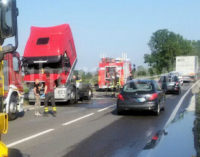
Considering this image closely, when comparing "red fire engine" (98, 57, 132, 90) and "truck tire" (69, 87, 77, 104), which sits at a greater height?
"red fire engine" (98, 57, 132, 90)

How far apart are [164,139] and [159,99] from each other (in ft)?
14.7

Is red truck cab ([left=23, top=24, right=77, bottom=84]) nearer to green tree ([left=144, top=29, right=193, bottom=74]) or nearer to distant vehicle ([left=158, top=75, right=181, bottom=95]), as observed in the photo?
distant vehicle ([left=158, top=75, right=181, bottom=95])

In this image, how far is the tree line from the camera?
94.8m

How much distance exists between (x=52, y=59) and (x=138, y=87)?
218 inches

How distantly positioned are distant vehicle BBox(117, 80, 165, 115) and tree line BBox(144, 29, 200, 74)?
82.8 m

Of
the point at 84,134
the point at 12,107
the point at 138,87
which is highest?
the point at 138,87

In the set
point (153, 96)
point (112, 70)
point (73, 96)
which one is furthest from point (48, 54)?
point (112, 70)

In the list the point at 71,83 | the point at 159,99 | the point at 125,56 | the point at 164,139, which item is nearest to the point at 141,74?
the point at 125,56

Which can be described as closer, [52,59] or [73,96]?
[52,59]

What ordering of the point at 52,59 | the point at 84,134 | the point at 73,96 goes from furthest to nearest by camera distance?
the point at 73,96
the point at 52,59
the point at 84,134

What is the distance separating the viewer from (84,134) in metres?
8.52

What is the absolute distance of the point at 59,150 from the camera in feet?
22.3

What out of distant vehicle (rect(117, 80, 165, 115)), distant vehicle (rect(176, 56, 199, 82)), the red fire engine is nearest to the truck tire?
distant vehicle (rect(117, 80, 165, 115))

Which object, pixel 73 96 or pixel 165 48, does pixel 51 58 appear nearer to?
pixel 73 96
